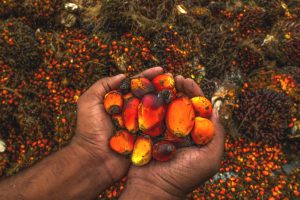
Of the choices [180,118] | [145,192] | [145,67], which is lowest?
[145,192]

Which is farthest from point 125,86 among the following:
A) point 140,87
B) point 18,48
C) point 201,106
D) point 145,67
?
point 18,48

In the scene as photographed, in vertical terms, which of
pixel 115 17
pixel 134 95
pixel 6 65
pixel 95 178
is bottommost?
pixel 95 178

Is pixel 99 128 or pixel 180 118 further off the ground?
pixel 180 118

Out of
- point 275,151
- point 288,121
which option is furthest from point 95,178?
point 288,121

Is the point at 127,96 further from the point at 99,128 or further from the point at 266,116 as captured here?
the point at 266,116

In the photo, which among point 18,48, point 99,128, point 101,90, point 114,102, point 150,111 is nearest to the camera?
point 150,111

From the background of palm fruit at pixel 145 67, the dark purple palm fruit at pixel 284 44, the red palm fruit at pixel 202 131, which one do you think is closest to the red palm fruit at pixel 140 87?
the red palm fruit at pixel 202 131

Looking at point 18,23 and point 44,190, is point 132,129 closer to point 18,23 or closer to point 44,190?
point 44,190
